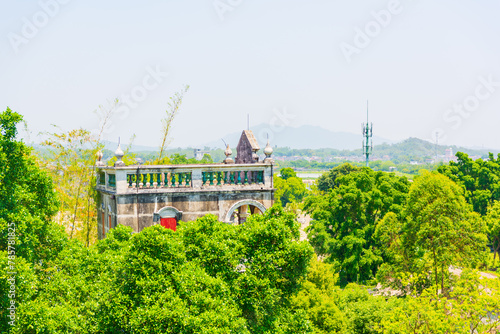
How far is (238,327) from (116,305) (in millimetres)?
2865

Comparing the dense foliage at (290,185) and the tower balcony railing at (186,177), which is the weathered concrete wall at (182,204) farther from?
the dense foliage at (290,185)

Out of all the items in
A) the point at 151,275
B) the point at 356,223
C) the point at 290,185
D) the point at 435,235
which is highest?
the point at 151,275

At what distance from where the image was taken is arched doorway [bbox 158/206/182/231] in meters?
16.4

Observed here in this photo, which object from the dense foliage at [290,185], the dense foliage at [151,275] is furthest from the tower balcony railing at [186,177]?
the dense foliage at [290,185]

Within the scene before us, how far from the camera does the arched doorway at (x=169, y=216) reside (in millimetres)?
16422

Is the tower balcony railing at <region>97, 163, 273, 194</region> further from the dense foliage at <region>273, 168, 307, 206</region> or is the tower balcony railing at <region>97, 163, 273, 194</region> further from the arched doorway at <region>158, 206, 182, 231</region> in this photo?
the dense foliage at <region>273, 168, 307, 206</region>

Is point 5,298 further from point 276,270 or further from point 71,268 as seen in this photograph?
point 276,270

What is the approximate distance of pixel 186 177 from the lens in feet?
55.0

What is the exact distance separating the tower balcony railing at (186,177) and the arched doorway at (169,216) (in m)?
0.67

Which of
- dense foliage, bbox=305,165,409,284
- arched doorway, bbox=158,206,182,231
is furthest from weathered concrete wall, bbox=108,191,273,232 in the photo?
dense foliage, bbox=305,165,409,284

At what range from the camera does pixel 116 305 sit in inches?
445

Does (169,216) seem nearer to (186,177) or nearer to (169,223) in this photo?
(169,223)

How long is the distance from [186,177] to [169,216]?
4.71ft

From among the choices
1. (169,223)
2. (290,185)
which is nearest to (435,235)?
(169,223)
